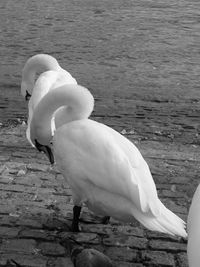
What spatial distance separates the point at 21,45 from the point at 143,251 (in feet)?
26.7

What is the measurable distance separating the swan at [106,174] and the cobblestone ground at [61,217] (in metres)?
0.21

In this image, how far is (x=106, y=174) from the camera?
414cm

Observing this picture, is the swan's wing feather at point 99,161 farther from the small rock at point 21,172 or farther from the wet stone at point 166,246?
the small rock at point 21,172

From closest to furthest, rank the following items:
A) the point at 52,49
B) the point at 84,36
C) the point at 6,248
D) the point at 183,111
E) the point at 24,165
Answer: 1. the point at 6,248
2. the point at 24,165
3. the point at 183,111
4. the point at 52,49
5. the point at 84,36

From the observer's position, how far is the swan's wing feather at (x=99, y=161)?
4.03 meters

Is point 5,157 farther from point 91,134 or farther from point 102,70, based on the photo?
point 102,70

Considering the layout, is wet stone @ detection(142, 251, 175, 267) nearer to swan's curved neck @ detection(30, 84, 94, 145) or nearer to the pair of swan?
the pair of swan

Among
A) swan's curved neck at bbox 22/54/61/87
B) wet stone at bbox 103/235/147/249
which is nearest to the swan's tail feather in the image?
wet stone at bbox 103/235/147/249

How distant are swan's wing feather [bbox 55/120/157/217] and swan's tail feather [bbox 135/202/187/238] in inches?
2.8

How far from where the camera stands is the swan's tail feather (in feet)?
12.7

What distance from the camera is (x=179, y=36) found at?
1311 centimetres

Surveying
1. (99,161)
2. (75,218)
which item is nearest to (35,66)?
(75,218)

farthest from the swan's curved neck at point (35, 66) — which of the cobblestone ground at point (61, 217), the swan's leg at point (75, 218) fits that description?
the swan's leg at point (75, 218)

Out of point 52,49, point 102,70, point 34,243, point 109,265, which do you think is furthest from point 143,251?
point 52,49
